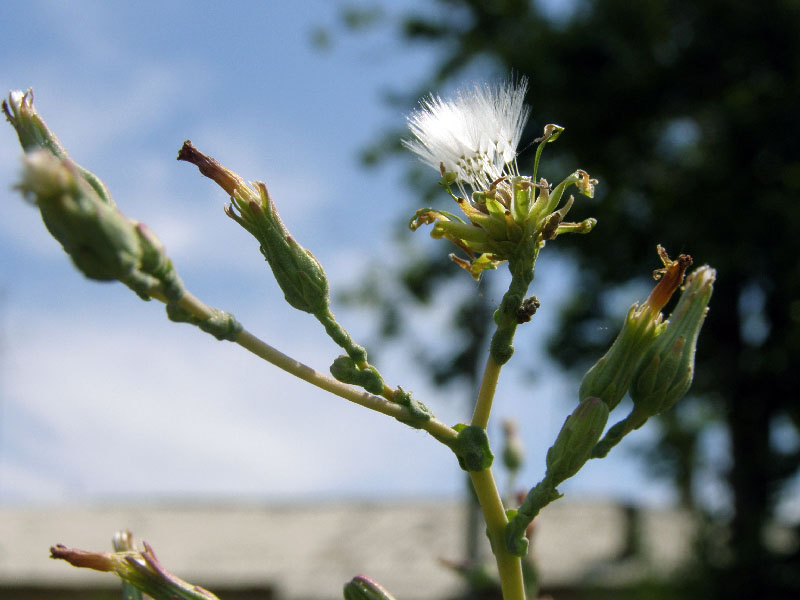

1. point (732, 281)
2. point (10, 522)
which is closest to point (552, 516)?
point (732, 281)

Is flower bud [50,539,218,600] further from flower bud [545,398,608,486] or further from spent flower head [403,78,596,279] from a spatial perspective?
spent flower head [403,78,596,279]

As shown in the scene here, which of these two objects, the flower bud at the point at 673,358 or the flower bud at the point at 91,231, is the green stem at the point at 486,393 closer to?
the flower bud at the point at 673,358

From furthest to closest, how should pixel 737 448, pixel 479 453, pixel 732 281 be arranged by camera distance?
1. pixel 737 448
2. pixel 732 281
3. pixel 479 453

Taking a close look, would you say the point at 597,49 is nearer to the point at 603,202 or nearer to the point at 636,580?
the point at 603,202

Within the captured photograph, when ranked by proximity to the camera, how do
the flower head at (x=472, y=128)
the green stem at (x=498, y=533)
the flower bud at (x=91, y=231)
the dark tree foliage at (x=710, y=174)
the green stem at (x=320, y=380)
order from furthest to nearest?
the dark tree foliage at (x=710, y=174) < the flower head at (x=472, y=128) < the green stem at (x=498, y=533) < the green stem at (x=320, y=380) < the flower bud at (x=91, y=231)

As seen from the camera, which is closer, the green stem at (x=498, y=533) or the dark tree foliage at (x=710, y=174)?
the green stem at (x=498, y=533)

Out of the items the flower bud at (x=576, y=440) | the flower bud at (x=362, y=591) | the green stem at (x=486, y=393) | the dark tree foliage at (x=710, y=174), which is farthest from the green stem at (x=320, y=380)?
the dark tree foliage at (x=710, y=174)

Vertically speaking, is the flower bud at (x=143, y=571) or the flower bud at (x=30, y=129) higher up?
the flower bud at (x=30, y=129)
